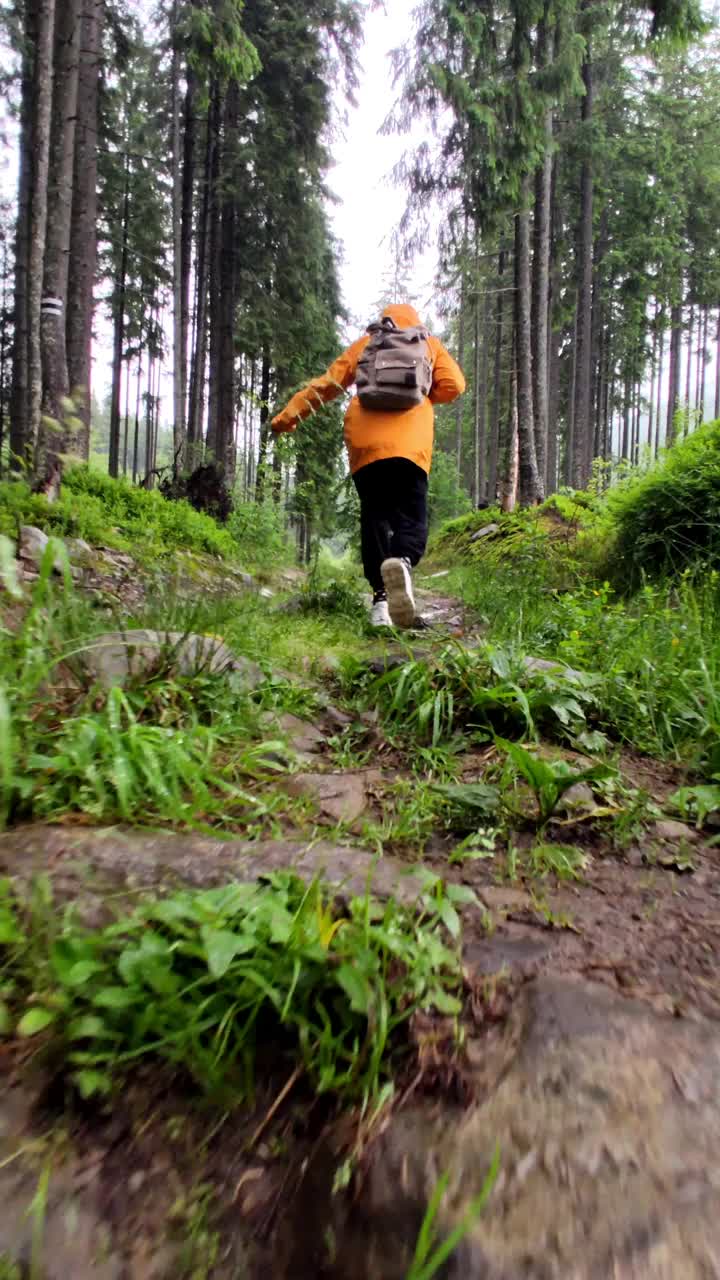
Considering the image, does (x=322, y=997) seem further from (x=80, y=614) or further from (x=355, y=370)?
(x=355, y=370)

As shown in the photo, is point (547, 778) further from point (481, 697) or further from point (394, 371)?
point (394, 371)

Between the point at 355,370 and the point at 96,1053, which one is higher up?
the point at 355,370

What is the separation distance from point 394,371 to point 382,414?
11.5 inches

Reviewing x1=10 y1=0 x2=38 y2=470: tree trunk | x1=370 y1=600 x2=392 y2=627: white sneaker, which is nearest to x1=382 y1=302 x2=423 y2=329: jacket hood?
x1=370 y1=600 x2=392 y2=627: white sneaker

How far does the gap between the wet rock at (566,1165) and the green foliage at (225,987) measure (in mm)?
126

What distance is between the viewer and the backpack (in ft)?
13.0

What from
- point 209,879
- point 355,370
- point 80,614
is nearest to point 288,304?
point 355,370

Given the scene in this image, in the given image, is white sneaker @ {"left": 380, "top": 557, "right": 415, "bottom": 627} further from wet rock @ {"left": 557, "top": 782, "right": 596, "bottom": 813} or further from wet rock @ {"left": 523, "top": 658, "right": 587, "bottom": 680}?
wet rock @ {"left": 557, "top": 782, "right": 596, "bottom": 813}

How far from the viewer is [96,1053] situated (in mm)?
859

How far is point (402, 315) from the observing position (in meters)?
4.39

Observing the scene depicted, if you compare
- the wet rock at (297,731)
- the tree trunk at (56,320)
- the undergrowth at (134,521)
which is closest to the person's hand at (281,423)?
the undergrowth at (134,521)

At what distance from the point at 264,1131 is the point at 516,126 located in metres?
12.5

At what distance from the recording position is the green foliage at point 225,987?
87 centimetres

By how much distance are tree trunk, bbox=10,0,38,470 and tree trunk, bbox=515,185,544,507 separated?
7663 mm
